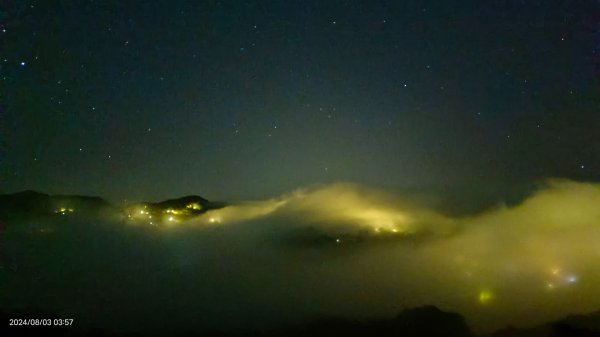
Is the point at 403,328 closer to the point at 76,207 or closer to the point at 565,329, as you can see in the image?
the point at 565,329

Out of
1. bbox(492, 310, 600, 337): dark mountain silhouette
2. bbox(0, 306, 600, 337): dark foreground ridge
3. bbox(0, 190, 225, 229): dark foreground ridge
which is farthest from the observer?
bbox(0, 190, 225, 229): dark foreground ridge

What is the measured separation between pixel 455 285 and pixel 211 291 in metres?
9.60

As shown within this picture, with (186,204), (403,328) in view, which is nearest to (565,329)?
(403,328)

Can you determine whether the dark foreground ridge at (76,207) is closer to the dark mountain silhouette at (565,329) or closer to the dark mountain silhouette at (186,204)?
the dark mountain silhouette at (186,204)

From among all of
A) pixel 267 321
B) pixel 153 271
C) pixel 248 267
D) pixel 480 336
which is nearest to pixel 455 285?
pixel 480 336

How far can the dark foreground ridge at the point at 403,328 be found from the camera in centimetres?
1369

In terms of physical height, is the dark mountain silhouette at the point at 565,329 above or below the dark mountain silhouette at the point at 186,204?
below

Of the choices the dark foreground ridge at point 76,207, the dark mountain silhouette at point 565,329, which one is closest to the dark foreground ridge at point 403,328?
the dark mountain silhouette at point 565,329

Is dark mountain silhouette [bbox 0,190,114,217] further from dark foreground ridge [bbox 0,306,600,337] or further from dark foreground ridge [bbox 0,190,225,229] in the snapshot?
dark foreground ridge [bbox 0,306,600,337]

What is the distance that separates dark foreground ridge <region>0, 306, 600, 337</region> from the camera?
44.9ft

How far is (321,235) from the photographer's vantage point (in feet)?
79.3

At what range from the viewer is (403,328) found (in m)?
15.9

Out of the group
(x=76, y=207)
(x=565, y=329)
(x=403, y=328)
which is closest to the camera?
(x=565, y=329)

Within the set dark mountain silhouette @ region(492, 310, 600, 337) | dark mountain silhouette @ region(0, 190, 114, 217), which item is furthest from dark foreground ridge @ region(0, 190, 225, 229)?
dark mountain silhouette @ region(492, 310, 600, 337)
